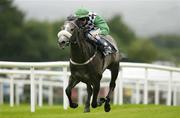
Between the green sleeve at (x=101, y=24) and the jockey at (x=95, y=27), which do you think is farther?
the green sleeve at (x=101, y=24)

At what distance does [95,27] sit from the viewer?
13273 mm

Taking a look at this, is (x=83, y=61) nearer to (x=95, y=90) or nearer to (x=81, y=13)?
(x=95, y=90)

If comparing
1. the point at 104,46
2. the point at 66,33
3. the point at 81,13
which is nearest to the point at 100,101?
the point at 104,46

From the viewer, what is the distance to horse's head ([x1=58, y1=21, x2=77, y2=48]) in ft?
38.8

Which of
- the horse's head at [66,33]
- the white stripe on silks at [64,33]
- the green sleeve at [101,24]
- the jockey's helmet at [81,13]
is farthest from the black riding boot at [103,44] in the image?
the white stripe on silks at [64,33]

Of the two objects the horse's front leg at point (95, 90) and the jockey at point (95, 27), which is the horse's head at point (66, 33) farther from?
the horse's front leg at point (95, 90)

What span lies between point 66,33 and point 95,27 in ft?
4.54

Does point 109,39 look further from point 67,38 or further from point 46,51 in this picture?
point 46,51

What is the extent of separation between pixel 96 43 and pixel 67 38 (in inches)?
49.8

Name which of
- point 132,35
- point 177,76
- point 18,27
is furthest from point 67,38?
point 132,35

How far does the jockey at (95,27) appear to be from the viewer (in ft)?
41.5

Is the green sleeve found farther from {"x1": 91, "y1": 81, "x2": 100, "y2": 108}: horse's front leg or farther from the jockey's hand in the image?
{"x1": 91, "y1": 81, "x2": 100, "y2": 108}: horse's front leg

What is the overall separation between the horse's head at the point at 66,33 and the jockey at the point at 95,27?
32cm

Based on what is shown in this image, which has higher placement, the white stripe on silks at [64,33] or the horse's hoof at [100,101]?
the white stripe on silks at [64,33]
